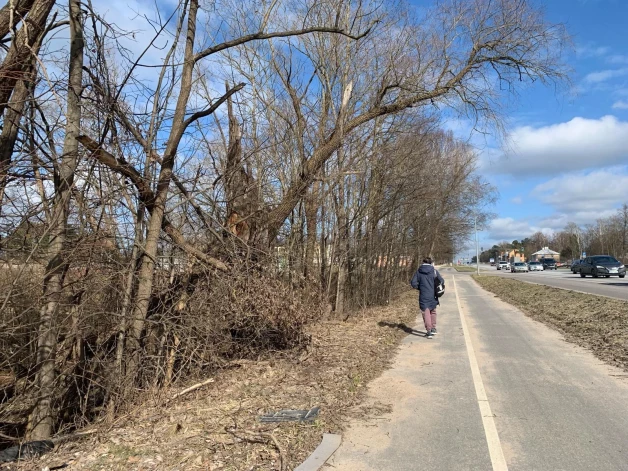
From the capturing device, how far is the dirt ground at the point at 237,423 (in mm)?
4289

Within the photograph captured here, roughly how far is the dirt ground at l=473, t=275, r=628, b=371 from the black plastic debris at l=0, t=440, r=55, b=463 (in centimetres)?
781

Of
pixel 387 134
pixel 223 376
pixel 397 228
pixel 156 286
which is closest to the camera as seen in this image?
pixel 156 286

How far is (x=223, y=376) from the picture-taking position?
23.4 feet

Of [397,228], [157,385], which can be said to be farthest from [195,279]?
[397,228]

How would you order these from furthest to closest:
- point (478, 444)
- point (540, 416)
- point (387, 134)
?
1. point (387, 134)
2. point (540, 416)
3. point (478, 444)

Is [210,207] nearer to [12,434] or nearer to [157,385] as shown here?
[157,385]

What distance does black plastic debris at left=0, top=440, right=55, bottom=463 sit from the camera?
4.49m

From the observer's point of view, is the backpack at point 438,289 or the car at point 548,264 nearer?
the backpack at point 438,289

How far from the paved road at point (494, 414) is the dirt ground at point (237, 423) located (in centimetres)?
38

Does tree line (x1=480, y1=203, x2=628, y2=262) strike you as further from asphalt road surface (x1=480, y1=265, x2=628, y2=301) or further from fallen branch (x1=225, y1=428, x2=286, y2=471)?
fallen branch (x1=225, y1=428, x2=286, y2=471)

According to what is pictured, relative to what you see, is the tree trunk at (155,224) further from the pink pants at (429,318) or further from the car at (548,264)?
the car at (548,264)

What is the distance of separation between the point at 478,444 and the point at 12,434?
5.05 meters

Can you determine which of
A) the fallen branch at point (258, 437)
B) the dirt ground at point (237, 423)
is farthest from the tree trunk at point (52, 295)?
the fallen branch at point (258, 437)

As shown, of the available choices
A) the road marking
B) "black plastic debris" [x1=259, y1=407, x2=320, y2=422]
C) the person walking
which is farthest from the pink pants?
"black plastic debris" [x1=259, y1=407, x2=320, y2=422]
